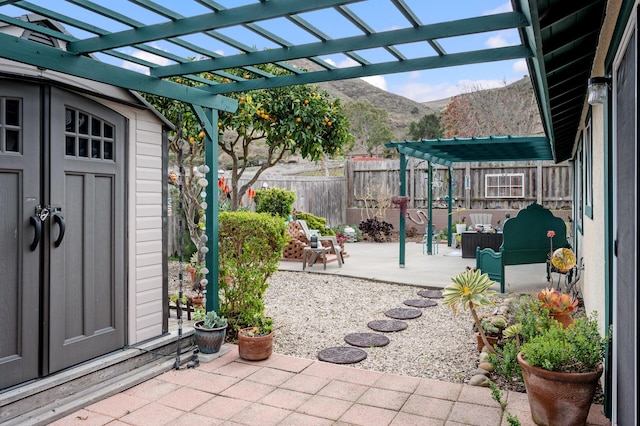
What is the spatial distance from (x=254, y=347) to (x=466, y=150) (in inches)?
288

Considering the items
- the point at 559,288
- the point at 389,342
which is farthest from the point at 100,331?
the point at 559,288

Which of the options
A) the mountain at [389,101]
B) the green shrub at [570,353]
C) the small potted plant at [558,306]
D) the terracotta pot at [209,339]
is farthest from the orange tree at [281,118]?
the mountain at [389,101]

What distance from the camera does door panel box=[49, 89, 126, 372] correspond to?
3352mm

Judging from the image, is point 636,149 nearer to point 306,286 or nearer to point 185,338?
point 185,338

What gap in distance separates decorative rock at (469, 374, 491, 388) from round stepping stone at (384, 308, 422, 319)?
2031 mm

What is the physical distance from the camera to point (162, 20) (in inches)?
115

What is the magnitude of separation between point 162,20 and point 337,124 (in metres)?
4.57

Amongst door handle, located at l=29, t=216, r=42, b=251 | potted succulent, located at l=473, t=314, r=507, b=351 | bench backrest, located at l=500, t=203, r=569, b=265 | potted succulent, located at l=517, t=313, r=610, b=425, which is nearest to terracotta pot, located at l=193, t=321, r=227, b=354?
door handle, located at l=29, t=216, r=42, b=251

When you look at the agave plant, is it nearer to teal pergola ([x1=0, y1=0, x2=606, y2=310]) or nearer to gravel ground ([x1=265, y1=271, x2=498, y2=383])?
gravel ground ([x1=265, y1=271, x2=498, y2=383])

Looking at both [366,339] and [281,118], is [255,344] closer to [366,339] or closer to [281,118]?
[366,339]

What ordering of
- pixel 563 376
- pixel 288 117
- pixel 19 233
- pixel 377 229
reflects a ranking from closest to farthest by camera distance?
pixel 563 376
pixel 19 233
pixel 288 117
pixel 377 229

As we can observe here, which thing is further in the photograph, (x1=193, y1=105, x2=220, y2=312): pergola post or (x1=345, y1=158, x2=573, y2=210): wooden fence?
(x1=345, y1=158, x2=573, y2=210): wooden fence

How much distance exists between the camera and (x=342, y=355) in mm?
4426

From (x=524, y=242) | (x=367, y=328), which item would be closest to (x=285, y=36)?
(x=367, y=328)
